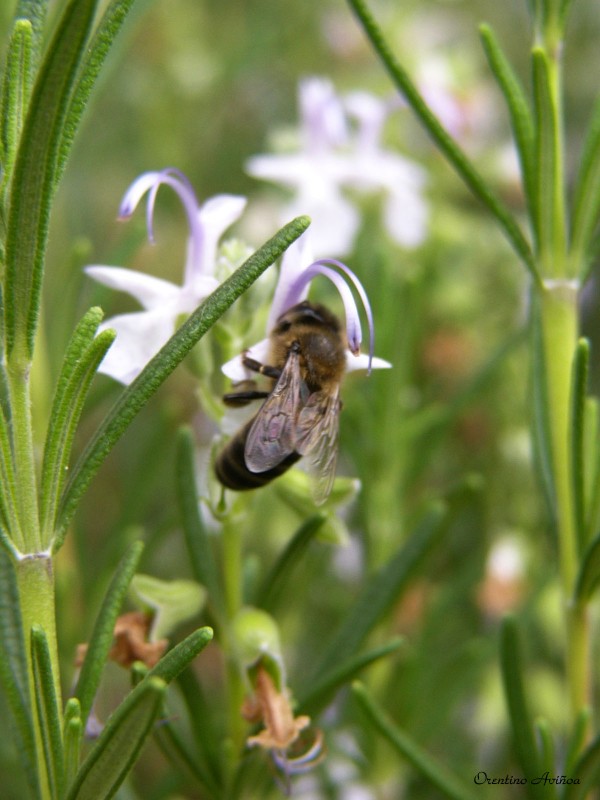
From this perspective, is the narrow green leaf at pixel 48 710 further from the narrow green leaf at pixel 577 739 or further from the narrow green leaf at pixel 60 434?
the narrow green leaf at pixel 577 739

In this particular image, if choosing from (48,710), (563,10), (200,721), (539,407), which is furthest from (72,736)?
(563,10)

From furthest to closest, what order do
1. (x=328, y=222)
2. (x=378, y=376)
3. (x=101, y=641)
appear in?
(x=328, y=222)
(x=378, y=376)
(x=101, y=641)

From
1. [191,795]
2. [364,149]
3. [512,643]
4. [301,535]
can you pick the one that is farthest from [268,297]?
[191,795]

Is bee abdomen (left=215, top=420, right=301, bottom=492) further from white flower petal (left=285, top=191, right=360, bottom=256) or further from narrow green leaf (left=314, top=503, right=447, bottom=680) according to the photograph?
white flower petal (left=285, top=191, right=360, bottom=256)

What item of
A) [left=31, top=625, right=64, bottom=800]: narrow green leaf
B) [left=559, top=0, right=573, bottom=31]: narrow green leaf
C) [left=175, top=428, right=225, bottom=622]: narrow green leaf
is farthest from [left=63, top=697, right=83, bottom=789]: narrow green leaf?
[left=559, top=0, right=573, bottom=31]: narrow green leaf

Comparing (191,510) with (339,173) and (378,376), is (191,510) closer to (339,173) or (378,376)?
(378,376)

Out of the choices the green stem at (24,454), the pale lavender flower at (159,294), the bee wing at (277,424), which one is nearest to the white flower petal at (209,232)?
the pale lavender flower at (159,294)

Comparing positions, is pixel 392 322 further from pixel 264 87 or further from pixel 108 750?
pixel 264 87
